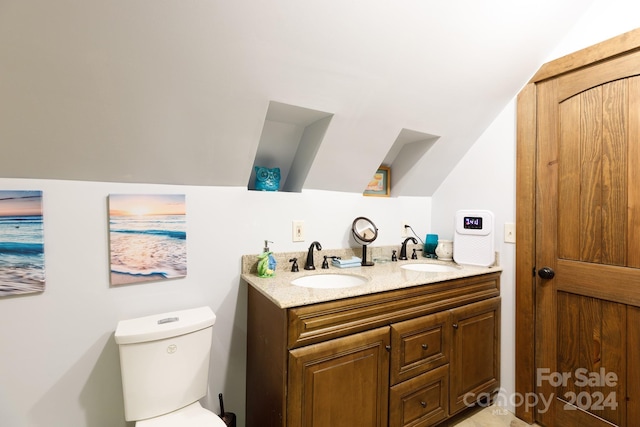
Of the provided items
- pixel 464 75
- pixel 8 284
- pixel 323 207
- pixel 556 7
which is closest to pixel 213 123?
pixel 323 207

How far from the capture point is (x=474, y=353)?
5.62 feet

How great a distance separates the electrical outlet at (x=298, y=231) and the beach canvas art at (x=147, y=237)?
592 mm

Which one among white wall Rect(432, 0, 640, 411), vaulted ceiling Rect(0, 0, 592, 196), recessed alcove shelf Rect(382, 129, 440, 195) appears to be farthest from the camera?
recessed alcove shelf Rect(382, 129, 440, 195)

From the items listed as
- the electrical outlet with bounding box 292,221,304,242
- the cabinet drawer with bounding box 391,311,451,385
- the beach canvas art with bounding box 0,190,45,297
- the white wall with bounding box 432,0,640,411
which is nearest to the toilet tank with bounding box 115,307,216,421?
the beach canvas art with bounding box 0,190,45,297

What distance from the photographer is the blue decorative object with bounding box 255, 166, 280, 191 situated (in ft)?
5.51

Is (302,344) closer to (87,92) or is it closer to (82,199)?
(82,199)

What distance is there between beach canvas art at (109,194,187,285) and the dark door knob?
1.94 meters

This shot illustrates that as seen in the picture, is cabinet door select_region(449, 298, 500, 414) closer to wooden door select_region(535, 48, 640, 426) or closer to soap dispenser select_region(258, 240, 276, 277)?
wooden door select_region(535, 48, 640, 426)

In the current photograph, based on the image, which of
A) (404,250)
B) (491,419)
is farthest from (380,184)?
(491,419)

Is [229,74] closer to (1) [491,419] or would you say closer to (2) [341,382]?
(2) [341,382]

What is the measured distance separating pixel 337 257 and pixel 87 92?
56.8 inches

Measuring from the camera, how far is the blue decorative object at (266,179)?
1680 millimetres

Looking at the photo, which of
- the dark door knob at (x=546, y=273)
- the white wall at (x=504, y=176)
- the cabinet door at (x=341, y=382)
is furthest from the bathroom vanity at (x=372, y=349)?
the dark door knob at (x=546, y=273)

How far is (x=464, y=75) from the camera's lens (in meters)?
1.56
